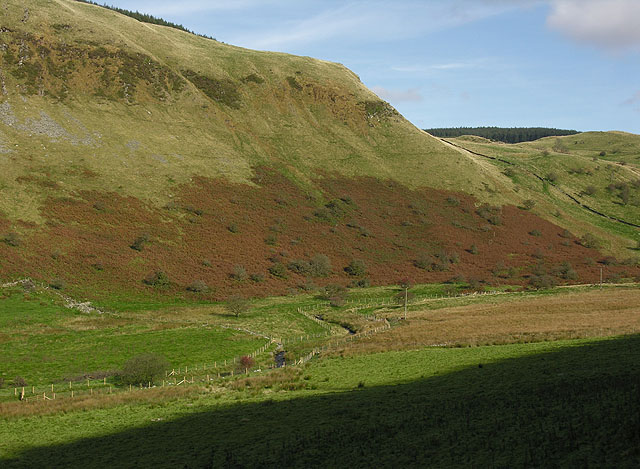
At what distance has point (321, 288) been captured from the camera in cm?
8988

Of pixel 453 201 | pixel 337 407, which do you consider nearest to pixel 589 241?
pixel 453 201

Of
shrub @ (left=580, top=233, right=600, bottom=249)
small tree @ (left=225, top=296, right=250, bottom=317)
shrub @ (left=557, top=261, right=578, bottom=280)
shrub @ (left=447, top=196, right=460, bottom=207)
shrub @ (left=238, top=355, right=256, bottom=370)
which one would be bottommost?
shrub @ (left=238, top=355, right=256, bottom=370)

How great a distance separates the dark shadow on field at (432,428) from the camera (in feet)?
57.2

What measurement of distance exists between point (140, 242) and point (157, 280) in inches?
419

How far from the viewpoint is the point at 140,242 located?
84.9 meters

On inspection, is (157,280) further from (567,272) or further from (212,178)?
(567,272)

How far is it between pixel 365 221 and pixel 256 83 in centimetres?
6561

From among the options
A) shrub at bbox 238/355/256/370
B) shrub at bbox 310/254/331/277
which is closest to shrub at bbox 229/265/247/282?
shrub at bbox 310/254/331/277

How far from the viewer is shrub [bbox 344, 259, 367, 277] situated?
3848 inches

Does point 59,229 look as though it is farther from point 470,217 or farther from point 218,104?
point 470,217

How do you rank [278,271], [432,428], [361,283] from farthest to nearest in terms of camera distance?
[361,283], [278,271], [432,428]

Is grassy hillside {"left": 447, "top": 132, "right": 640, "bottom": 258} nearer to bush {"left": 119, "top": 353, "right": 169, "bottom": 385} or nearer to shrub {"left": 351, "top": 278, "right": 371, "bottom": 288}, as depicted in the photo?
shrub {"left": 351, "top": 278, "right": 371, "bottom": 288}

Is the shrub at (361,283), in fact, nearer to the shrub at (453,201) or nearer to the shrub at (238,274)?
the shrub at (238,274)

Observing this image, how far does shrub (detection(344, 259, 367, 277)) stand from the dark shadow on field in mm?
62575
